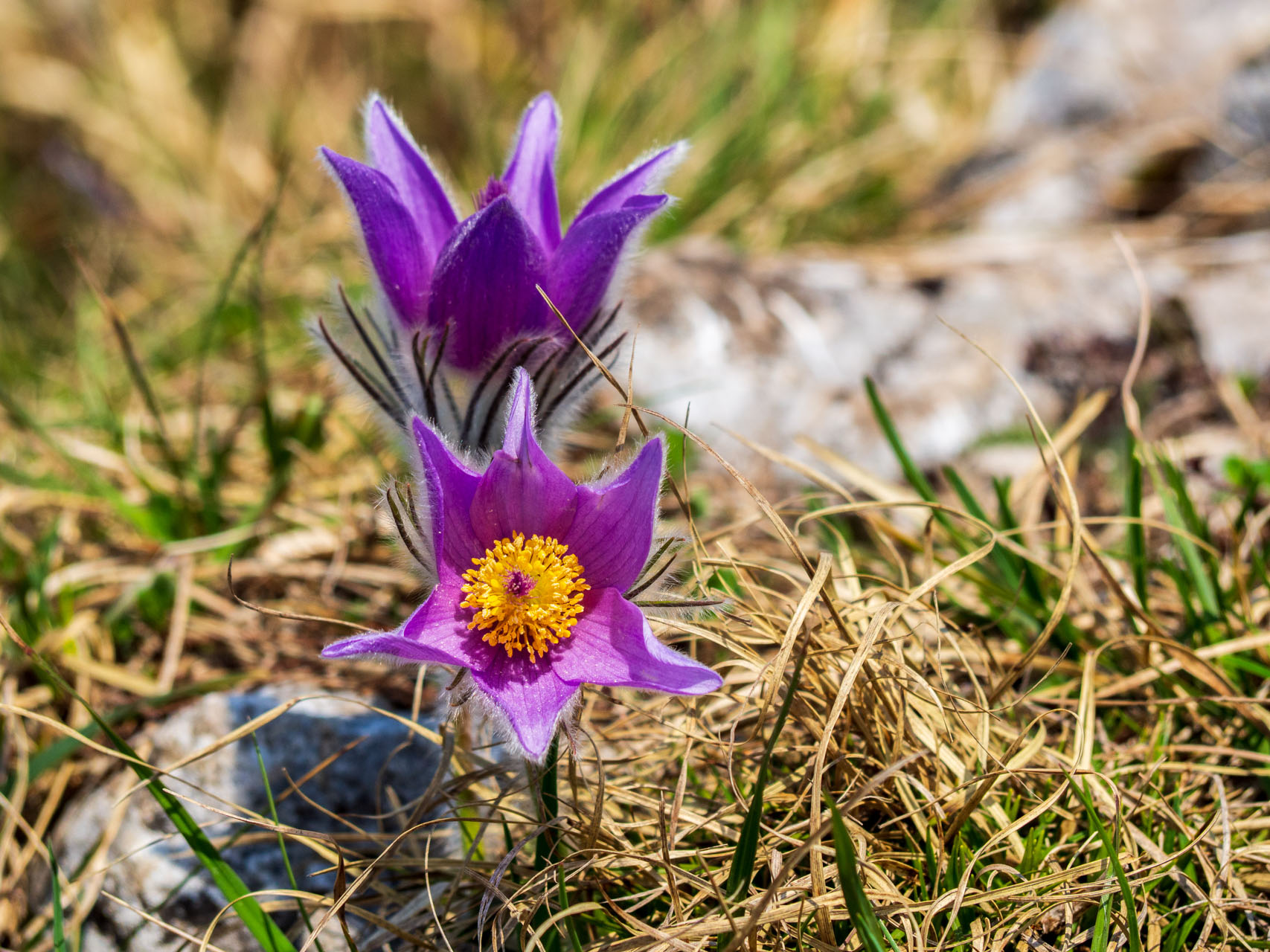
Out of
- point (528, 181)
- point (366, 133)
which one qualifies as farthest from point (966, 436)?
point (366, 133)

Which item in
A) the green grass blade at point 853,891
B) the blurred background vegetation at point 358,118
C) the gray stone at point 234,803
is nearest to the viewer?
the green grass blade at point 853,891

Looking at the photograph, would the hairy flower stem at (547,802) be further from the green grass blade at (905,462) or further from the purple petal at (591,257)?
the green grass blade at (905,462)

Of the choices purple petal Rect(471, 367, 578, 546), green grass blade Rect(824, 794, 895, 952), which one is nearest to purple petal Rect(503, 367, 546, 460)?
purple petal Rect(471, 367, 578, 546)

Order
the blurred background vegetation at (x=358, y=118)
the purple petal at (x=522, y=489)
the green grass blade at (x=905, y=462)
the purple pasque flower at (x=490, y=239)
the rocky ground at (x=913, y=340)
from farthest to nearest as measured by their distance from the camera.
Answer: the blurred background vegetation at (x=358, y=118), the green grass blade at (x=905, y=462), the rocky ground at (x=913, y=340), the purple pasque flower at (x=490, y=239), the purple petal at (x=522, y=489)

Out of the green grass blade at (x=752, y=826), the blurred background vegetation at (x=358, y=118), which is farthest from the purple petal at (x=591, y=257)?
the blurred background vegetation at (x=358, y=118)

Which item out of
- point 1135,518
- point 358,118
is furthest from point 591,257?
point 358,118

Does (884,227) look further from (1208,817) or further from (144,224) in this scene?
(144,224)
